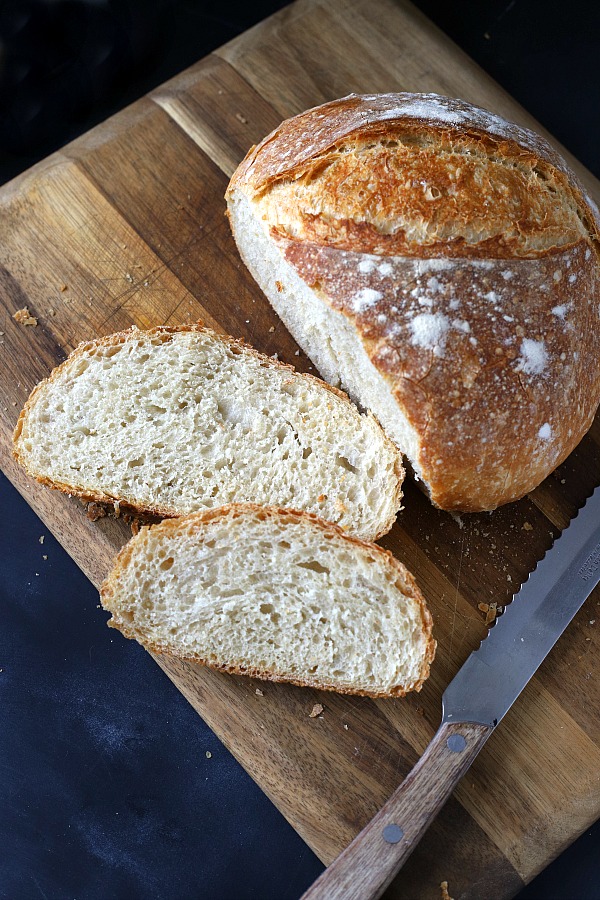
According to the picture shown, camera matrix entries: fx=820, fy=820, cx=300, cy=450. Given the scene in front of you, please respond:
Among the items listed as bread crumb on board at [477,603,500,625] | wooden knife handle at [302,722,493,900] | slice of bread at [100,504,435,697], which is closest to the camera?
wooden knife handle at [302,722,493,900]

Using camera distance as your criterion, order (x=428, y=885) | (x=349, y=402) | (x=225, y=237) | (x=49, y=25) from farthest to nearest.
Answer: (x=49, y=25) → (x=225, y=237) → (x=349, y=402) → (x=428, y=885)

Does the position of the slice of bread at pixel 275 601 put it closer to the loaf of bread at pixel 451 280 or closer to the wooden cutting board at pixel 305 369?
the wooden cutting board at pixel 305 369

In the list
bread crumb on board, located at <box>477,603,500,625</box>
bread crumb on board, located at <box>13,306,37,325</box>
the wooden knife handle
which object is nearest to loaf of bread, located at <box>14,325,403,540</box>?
bread crumb on board, located at <box>13,306,37,325</box>

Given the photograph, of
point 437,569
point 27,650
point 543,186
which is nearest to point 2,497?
point 27,650

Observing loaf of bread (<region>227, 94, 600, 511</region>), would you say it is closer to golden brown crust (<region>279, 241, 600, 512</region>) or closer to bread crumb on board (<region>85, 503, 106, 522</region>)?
golden brown crust (<region>279, 241, 600, 512</region>)

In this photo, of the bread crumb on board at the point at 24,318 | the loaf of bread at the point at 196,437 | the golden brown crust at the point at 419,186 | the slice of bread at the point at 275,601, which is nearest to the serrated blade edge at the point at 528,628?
the slice of bread at the point at 275,601

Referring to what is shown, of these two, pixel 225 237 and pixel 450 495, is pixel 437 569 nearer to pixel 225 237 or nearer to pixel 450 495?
pixel 450 495
